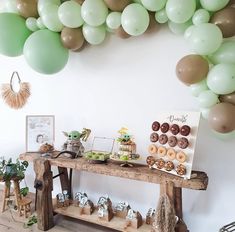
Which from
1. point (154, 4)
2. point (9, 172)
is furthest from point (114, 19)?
point (9, 172)

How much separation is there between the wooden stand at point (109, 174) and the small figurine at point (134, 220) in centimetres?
2

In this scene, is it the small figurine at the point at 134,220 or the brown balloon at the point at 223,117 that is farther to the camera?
the small figurine at the point at 134,220

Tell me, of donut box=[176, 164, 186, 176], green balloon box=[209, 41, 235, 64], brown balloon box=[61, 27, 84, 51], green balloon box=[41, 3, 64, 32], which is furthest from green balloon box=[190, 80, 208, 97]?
green balloon box=[41, 3, 64, 32]

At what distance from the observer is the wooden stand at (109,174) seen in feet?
3.63

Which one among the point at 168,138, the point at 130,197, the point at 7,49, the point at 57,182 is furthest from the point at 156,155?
the point at 7,49

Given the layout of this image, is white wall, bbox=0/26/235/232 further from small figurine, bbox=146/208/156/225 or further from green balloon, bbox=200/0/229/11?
green balloon, bbox=200/0/229/11

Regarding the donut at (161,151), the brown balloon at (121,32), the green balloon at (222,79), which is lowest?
the donut at (161,151)

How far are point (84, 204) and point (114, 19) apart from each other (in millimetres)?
1014

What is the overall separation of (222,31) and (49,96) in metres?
1.15

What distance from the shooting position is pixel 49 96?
5.70 ft

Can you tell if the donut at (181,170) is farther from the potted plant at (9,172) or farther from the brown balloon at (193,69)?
the potted plant at (9,172)

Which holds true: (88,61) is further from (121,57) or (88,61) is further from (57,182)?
(57,182)

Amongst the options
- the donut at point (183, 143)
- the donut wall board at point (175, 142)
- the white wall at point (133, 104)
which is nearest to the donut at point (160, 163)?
the donut wall board at point (175, 142)

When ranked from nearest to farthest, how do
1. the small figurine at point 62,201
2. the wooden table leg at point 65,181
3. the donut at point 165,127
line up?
the donut at point 165,127 → the small figurine at point 62,201 → the wooden table leg at point 65,181
